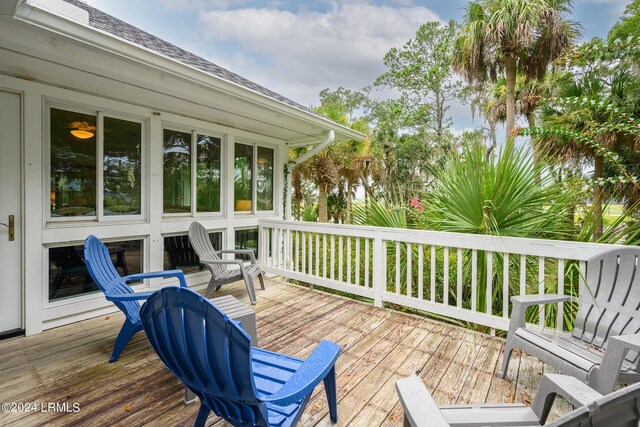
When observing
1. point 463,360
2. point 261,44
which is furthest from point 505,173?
point 261,44

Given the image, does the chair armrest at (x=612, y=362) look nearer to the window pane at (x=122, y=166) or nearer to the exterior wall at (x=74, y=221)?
the exterior wall at (x=74, y=221)

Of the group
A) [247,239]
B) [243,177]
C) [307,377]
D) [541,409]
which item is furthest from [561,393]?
[243,177]

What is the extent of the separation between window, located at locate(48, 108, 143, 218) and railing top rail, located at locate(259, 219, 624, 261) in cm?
260

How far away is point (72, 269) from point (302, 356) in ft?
8.90

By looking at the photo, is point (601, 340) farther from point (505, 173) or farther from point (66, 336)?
point (66, 336)

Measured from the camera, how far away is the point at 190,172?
14.2 ft

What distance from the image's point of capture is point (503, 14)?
935 cm

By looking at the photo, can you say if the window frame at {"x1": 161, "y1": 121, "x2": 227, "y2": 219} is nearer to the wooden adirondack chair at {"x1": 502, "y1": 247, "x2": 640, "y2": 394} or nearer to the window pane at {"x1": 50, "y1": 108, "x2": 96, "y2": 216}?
the window pane at {"x1": 50, "y1": 108, "x2": 96, "y2": 216}

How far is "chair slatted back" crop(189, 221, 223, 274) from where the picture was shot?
3926 mm

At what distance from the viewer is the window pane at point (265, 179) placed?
17.7 ft

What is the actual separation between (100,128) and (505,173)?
4317 millimetres

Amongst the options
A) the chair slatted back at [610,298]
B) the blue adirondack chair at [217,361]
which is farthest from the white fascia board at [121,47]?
the chair slatted back at [610,298]

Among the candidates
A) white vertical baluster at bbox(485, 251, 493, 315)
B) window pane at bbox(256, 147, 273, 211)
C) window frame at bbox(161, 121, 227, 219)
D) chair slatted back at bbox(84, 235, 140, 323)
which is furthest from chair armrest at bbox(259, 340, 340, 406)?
window pane at bbox(256, 147, 273, 211)

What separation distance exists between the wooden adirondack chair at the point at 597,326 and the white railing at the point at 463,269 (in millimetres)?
189
